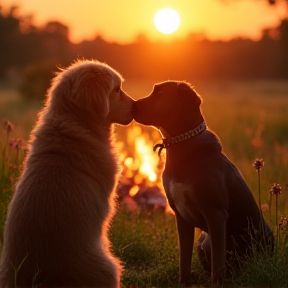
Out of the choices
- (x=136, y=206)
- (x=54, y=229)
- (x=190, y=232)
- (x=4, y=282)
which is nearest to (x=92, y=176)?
(x=54, y=229)

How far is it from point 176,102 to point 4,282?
80.5 inches

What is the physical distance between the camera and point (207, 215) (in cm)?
498

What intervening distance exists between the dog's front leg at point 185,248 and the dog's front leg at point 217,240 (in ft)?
1.17

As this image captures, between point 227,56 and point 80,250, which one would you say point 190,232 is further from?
point 227,56

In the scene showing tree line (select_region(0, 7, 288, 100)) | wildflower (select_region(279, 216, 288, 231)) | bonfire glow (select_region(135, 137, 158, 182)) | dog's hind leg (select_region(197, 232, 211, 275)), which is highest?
tree line (select_region(0, 7, 288, 100))

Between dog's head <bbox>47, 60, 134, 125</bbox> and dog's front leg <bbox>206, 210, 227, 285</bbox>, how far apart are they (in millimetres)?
1138

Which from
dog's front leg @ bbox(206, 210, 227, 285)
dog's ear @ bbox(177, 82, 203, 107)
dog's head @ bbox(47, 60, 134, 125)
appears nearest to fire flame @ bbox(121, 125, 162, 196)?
dog's ear @ bbox(177, 82, 203, 107)

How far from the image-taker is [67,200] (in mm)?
4211

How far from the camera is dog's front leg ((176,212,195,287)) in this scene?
17.6 ft

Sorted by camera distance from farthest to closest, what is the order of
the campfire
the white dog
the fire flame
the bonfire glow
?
the bonfire glow → the fire flame → the campfire → the white dog

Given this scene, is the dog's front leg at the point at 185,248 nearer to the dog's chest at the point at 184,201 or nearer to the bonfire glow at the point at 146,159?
the dog's chest at the point at 184,201

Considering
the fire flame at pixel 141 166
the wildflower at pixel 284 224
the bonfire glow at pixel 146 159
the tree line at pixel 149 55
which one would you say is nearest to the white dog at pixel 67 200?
the wildflower at pixel 284 224

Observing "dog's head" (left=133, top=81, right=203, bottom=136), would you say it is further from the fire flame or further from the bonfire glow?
the bonfire glow

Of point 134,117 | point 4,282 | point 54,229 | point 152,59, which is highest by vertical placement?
point 152,59
